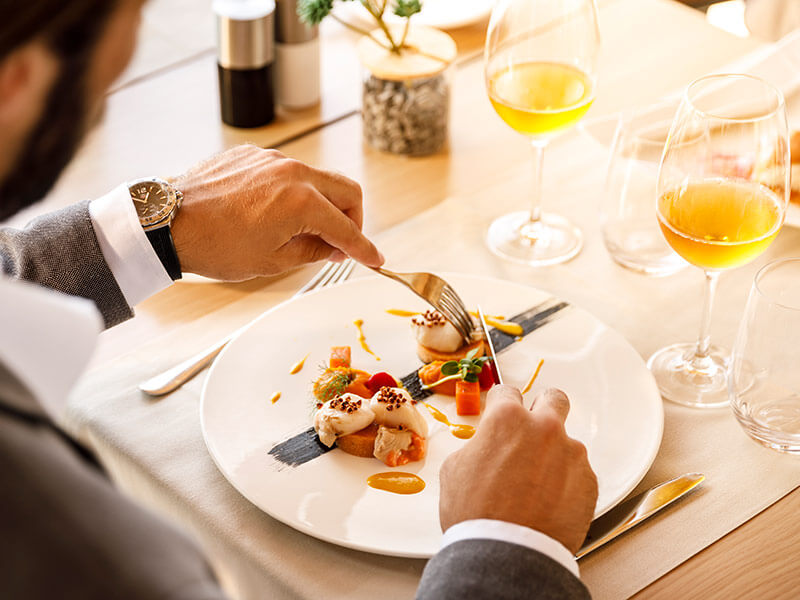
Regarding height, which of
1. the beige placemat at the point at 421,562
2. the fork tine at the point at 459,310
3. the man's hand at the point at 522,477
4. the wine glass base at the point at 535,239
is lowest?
the beige placemat at the point at 421,562

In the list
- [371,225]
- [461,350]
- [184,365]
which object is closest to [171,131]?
[371,225]

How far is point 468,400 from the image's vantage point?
3.73ft

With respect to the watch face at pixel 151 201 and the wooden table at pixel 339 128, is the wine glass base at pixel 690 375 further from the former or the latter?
the watch face at pixel 151 201

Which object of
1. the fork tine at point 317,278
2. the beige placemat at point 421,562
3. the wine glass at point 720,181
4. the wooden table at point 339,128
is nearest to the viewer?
the beige placemat at point 421,562

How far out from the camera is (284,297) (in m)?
1.36

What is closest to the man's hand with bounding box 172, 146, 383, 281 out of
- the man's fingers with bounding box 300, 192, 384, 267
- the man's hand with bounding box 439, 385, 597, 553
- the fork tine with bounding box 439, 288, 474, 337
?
the man's fingers with bounding box 300, 192, 384, 267

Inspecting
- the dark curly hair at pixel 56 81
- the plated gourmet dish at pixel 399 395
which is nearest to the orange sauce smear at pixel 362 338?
the plated gourmet dish at pixel 399 395

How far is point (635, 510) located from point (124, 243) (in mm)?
678

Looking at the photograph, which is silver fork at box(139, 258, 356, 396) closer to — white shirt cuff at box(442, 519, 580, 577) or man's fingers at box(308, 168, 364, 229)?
man's fingers at box(308, 168, 364, 229)

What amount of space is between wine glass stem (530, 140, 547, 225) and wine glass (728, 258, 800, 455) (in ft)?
1.48

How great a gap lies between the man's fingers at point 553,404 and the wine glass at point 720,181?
0.65ft

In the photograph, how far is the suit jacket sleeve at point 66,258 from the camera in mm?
1222

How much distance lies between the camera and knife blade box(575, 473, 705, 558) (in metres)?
1.00

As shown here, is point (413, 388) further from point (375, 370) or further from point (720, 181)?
point (720, 181)
